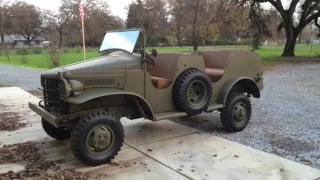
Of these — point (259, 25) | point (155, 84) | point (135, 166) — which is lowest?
point (135, 166)

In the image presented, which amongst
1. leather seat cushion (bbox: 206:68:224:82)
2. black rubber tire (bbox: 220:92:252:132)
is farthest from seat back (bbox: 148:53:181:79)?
black rubber tire (bbox: 220:92:252:132)

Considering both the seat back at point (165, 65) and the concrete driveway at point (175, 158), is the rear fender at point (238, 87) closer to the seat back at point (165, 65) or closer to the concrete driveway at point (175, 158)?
the concrete driveway at point (175, 158)

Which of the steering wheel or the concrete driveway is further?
the steering wheel

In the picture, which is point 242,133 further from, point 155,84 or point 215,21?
point 215,21

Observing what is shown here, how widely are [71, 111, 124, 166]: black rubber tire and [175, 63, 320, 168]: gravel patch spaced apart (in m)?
2.07

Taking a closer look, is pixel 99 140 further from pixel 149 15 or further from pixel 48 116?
pixel 149 15

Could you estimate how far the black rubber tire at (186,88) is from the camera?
16.8 ft

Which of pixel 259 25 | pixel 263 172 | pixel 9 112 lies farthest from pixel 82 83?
pixel 259 25

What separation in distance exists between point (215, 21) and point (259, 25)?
504 centimetres

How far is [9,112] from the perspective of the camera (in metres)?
7.68

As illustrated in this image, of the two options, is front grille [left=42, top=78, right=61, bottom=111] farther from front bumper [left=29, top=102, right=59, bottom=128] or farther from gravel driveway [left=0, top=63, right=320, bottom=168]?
gravel driveway [left=0, top=63, right=320, bottom=168]

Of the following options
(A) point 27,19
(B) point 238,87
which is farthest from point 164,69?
(A) point 27,19

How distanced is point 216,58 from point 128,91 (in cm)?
216

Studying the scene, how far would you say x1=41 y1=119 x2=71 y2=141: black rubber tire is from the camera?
5.37m
